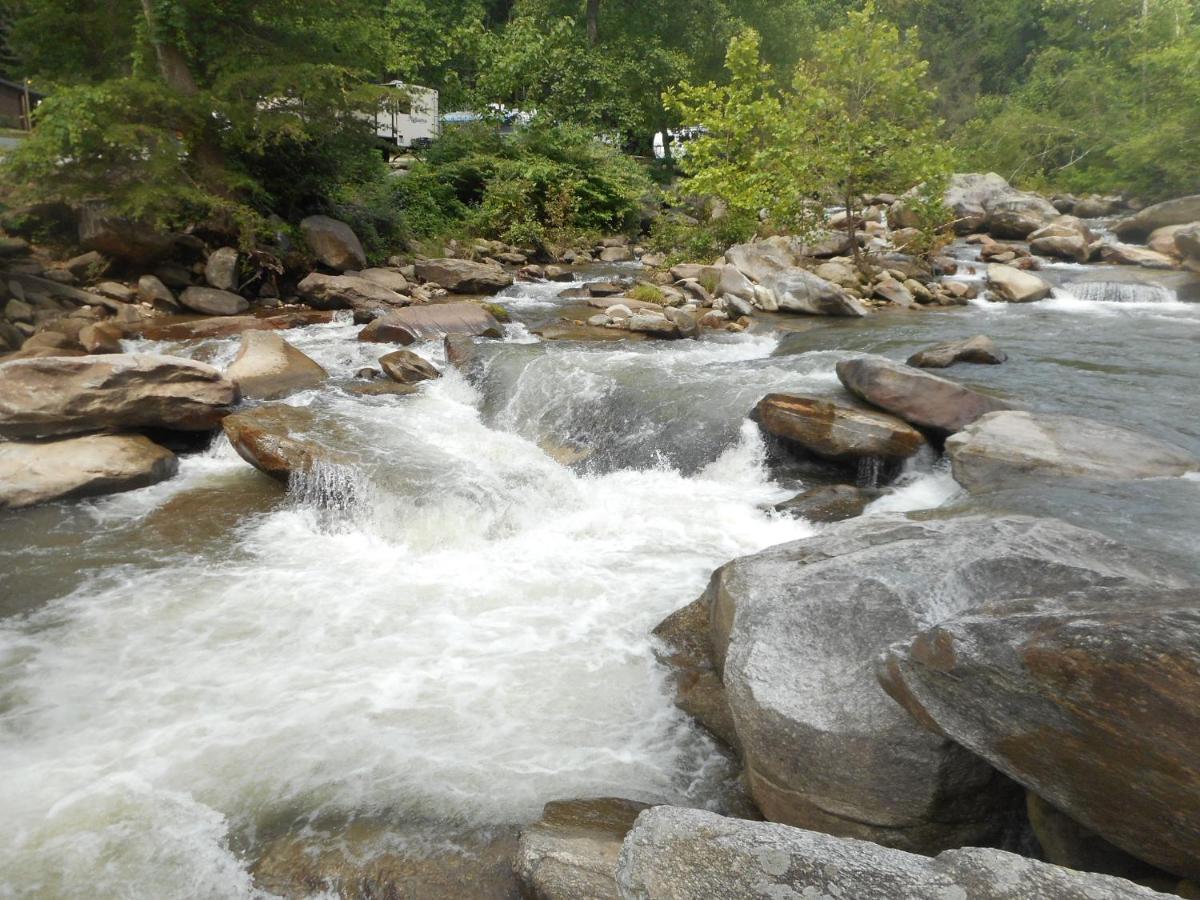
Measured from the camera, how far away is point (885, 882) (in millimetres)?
2045

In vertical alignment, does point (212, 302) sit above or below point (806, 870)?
below

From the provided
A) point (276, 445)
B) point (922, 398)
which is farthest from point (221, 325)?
point (922, 398)

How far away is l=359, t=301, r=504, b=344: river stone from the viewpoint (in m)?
12.1

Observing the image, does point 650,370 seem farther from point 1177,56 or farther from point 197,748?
point 1177,56

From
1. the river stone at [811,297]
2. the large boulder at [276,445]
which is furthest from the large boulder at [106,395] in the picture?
the river stone at [811,297]

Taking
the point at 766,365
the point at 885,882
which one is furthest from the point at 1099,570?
the point at 766,365

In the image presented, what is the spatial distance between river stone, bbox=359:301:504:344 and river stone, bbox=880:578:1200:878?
10.2m

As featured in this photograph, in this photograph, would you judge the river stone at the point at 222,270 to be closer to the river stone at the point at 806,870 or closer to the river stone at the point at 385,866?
the river stone at the point at 385,866

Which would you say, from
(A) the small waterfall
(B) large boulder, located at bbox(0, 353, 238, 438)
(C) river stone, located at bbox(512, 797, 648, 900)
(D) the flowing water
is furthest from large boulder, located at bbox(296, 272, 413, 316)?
(A) the small waterfall

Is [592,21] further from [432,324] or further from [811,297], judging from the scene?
[432,324]

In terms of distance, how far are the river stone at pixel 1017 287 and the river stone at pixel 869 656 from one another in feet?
40.3

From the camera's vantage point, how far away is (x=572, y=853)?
10.5 feet

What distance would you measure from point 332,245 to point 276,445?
32.3 feet

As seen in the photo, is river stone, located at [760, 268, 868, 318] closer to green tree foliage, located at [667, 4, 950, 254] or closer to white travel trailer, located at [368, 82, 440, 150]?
green tree foliage, located at [667, 4, 950, 254]
